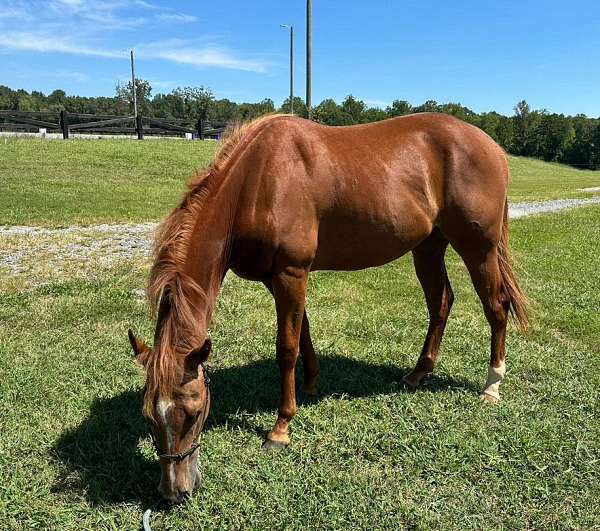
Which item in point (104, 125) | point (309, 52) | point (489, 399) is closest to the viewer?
point (489, 399)

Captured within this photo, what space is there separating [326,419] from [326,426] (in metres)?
0.09

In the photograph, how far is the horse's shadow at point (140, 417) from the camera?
2875mm

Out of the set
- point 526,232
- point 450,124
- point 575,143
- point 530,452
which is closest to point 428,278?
point 450,124

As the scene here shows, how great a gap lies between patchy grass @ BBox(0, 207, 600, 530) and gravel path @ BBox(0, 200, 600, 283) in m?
1.17

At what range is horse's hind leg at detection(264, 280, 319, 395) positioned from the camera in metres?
3.83

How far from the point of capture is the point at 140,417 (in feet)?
11.7

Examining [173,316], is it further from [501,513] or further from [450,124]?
[450,124]

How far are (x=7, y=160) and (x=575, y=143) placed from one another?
55.9 m

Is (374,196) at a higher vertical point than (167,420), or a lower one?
higher

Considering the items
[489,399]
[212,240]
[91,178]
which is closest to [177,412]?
[212,240]

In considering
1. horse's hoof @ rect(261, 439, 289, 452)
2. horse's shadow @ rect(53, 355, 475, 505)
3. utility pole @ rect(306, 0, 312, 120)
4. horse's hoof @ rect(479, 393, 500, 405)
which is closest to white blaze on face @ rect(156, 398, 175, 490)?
horse's shadow @ rect(53, 355, 475, 505)

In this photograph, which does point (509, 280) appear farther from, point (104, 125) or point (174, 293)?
point (104, 125)

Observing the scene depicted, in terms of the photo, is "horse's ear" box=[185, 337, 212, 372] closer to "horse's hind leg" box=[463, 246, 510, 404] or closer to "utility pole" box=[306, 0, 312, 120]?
"horse's hind leg" box=[463, 246, 510, 404]

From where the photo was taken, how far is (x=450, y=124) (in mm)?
3797
